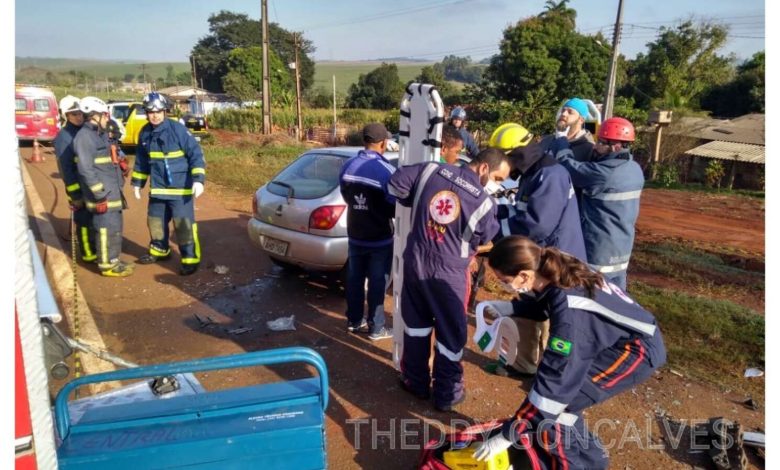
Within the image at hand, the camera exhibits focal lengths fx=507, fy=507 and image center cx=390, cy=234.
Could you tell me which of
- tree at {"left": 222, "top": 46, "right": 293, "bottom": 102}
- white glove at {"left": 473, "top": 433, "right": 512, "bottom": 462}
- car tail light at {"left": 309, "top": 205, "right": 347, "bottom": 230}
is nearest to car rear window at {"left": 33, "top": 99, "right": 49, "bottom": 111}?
car tail light at {"left": 309, "top": 205, "right": 347, "bottom": 230}

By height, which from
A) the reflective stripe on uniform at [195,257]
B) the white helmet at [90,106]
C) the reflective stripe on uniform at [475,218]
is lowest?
the reflective stripe on uniform at [195,257]

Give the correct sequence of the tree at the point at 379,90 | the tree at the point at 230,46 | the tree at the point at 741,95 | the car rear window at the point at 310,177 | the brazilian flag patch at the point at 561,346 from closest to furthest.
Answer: the brazilian flag patch at the point at 561,346
the car rear window at the point at 310,177
the tree at the point at 741,95
the tree at the point at 379,90
the tree at the point at 230,46

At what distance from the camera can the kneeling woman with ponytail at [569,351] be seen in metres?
2.36

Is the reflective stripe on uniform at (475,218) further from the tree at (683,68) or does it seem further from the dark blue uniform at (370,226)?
the tree at (683,68)

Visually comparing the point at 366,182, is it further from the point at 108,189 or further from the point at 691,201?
the point at 691,201

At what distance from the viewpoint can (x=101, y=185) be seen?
5.91 meters

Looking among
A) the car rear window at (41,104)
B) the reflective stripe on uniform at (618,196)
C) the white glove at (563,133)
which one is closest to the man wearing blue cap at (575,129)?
the white glove at (563,133)

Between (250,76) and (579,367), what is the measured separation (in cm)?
5659

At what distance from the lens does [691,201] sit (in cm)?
1555

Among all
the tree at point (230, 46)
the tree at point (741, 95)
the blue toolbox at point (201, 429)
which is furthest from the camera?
the tree at point (230, 46)

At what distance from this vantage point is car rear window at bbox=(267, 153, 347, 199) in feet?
17.5

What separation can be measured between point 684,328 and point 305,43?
65.9 m

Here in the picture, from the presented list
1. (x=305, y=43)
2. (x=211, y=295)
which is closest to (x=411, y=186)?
(x=211, y=295)

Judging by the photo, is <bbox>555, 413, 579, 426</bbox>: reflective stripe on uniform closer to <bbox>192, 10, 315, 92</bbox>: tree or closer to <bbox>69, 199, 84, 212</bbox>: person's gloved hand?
<bbox>69, 199, 84, 212</bbox>: person's gloved hand
